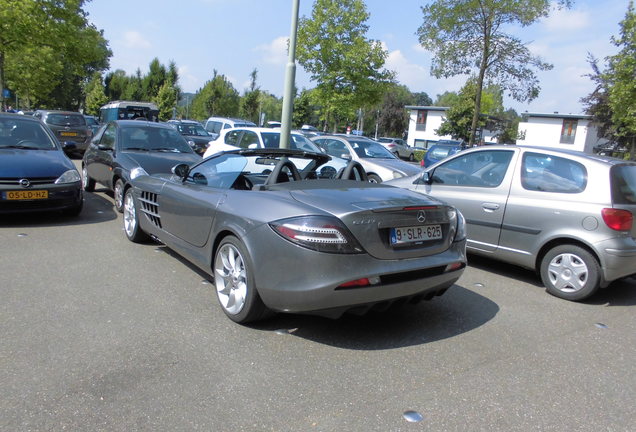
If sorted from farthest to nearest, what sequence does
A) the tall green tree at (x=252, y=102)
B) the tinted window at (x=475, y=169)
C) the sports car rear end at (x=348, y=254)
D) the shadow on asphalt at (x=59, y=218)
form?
the tall green tree at (x=252, y=102) → the shadow on asphalt at (x=59, y=218) → the tinted window at (x=475, y=169) → the sports car rear end at (x=348, y=254)

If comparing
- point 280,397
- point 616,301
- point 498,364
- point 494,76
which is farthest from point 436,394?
point 494,76

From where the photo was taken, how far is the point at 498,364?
3348 mm

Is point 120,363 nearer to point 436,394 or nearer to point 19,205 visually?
point 436,394

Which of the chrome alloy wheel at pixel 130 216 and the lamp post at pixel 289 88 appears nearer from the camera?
the chrome alloy wheel at pixel 130 216

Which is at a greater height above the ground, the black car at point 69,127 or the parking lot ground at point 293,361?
the black car at point 69,127

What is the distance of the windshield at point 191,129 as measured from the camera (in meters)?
20.1

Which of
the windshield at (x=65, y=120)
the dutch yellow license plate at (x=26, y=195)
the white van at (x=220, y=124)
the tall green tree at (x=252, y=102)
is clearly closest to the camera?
the dutch yellow license plate at (x=26, y=195)

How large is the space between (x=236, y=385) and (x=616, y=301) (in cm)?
422

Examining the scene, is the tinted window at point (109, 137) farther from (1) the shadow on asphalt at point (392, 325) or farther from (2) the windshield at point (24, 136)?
(1) the shadow on asphalt at point (392, 325)

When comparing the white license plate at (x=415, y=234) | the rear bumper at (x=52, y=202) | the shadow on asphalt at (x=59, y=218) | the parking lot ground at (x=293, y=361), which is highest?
the white license plate at (x=415, y=234)

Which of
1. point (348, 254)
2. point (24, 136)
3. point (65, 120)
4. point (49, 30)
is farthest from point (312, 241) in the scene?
point (49, 30)

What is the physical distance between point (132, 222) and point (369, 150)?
696 centimetres

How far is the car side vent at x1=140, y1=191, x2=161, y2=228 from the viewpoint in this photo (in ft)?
17.5

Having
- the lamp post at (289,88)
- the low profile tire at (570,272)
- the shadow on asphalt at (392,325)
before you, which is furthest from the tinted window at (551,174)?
the lamp post at (289,88)
